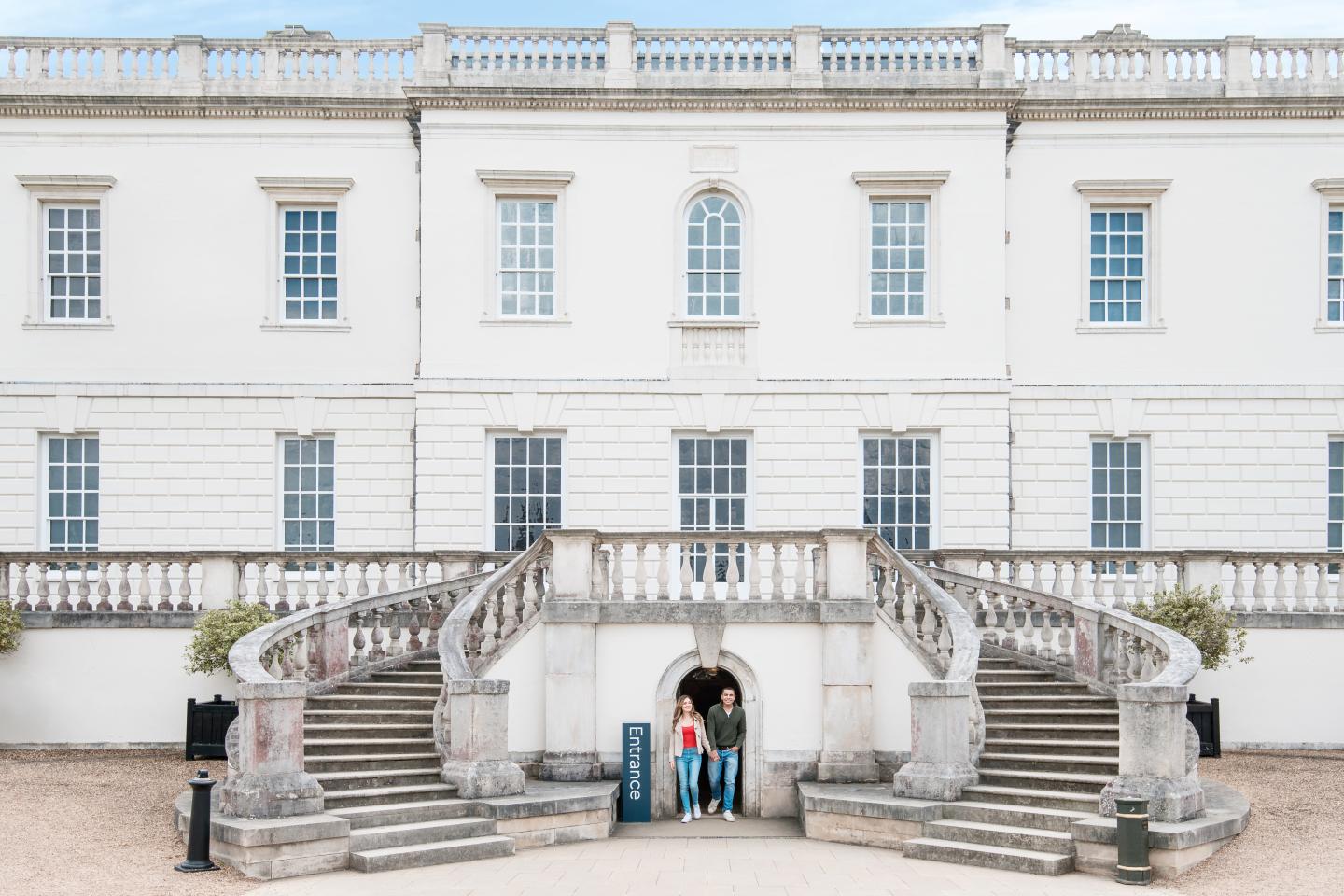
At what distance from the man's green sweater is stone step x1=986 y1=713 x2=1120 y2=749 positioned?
9.44ft

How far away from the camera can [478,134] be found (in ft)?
77.7

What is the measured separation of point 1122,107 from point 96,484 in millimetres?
17838

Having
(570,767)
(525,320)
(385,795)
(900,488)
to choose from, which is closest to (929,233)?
(900,488)

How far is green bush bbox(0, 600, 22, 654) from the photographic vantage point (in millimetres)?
20406

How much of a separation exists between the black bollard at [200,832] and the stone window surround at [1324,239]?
18745 millimetres

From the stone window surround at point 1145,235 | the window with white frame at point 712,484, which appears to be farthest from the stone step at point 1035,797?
the stone window surround at point 1145,235

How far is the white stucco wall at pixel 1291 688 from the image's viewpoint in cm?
2089

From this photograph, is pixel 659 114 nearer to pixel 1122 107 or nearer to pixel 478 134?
pixel 478 134

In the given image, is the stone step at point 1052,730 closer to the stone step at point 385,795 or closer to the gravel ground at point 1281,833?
the gravel ground at point 1281,833

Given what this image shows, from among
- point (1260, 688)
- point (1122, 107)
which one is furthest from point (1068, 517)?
point (1122, 107)

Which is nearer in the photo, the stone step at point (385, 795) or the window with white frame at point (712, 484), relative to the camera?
the stone step at point (385, 795)

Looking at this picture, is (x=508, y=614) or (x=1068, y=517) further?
(x=1068, y=517)

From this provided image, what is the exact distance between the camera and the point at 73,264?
2434cm

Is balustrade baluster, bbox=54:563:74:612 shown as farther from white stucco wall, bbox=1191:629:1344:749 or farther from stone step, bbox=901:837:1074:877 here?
white stucco wall, bbox=1191:629:1344:749
